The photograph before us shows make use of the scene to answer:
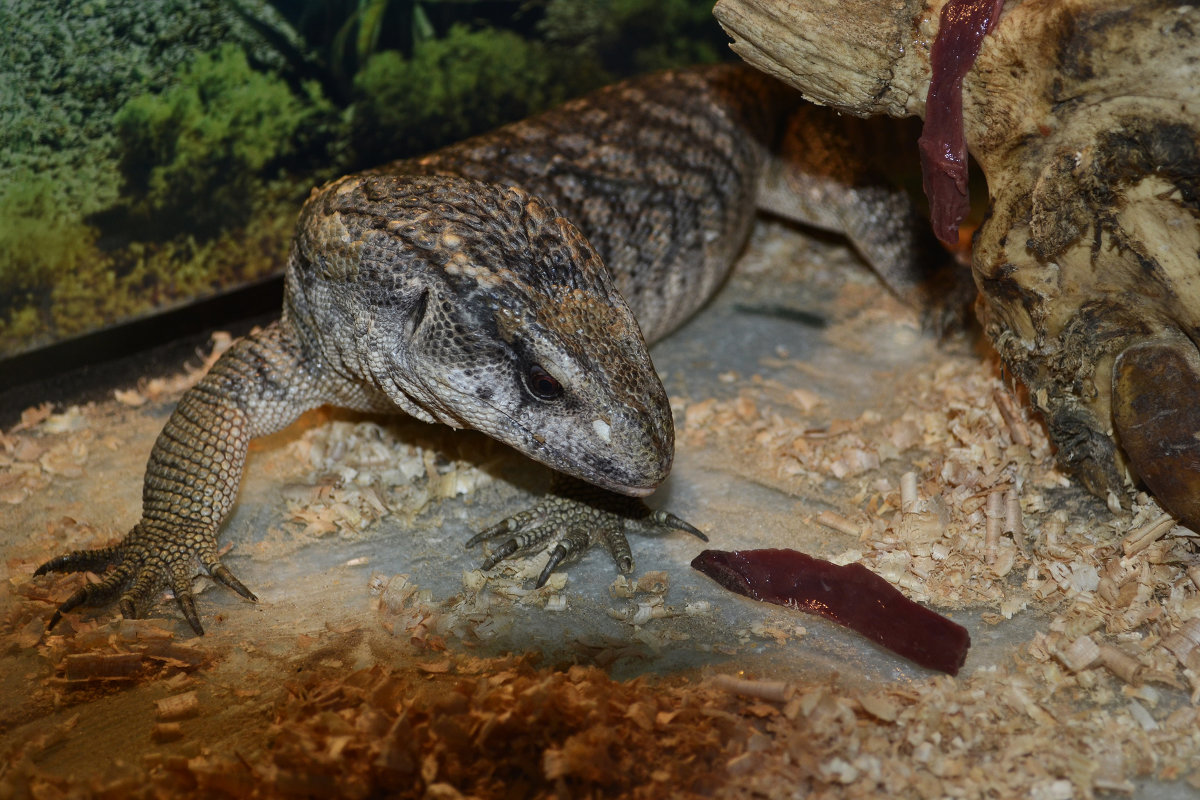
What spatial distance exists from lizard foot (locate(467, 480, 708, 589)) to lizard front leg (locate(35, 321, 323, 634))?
116 centimetres

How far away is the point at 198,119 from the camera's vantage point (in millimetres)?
5711

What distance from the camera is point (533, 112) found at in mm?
7219

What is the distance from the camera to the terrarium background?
5246 millimetres

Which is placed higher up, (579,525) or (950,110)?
(950,110)

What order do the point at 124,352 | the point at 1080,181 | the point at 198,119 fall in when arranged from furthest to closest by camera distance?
1. the point at 124,352
2. the point at 198,119
3. the point at 1080,181

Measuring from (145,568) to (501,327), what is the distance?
196 centimetres

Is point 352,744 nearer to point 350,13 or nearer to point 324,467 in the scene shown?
point 324,467

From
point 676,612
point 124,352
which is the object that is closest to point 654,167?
point 676,612

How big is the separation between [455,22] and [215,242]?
2179mm

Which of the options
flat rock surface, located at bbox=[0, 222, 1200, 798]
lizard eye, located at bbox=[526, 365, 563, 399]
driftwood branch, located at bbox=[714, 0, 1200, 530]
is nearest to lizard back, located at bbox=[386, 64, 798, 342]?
flat rock surface, located at bbox=[0, 222, 1200, 798]

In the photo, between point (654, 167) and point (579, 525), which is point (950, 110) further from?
point (579, 525)

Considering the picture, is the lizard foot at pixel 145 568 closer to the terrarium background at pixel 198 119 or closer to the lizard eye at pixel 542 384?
the lizard eye at pixel 542 384

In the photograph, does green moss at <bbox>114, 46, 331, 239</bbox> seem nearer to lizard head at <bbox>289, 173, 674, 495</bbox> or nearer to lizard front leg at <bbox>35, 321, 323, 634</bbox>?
lizard front leg at <bbox>35, 321, 323, 634</bbox>

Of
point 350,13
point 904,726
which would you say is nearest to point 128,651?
point 904,726
